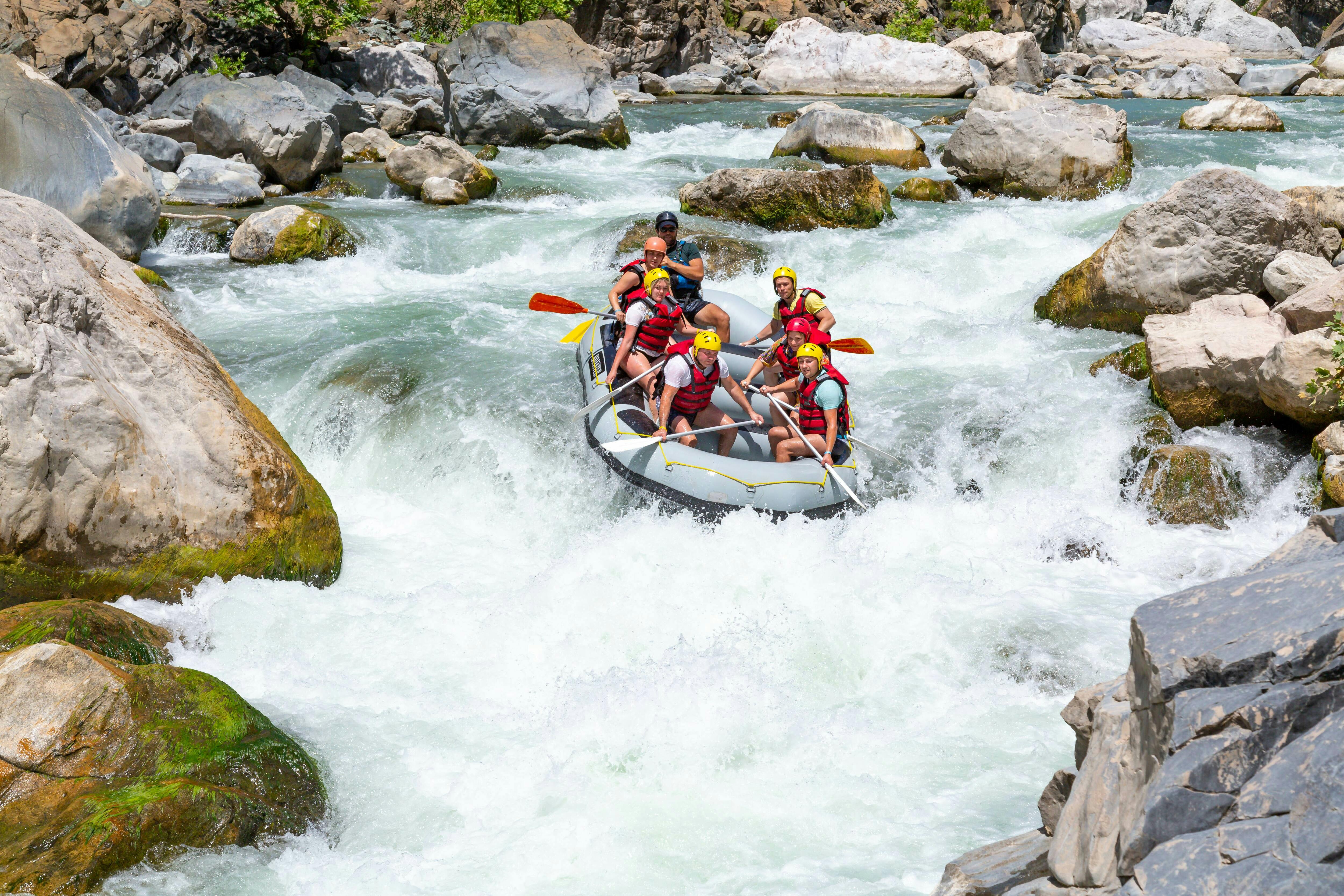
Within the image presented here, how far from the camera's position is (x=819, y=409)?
20.7ft

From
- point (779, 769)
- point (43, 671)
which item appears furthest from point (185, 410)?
point (779, 769)

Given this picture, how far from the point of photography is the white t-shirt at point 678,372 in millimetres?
6301

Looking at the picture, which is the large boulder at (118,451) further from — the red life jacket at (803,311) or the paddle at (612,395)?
the red life jacket at (803,311)

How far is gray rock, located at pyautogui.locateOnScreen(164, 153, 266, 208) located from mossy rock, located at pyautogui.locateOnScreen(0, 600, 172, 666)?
9290mm

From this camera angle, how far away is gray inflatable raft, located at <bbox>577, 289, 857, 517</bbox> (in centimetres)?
587

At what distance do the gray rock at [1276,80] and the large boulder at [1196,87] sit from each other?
0.86 ft

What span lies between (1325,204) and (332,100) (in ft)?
45.5

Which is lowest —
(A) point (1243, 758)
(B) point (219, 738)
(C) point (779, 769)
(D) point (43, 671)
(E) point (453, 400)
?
(E) point (453, 400)

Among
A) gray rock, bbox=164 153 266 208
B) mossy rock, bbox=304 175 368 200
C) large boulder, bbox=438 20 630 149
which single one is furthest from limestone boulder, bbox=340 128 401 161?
gray rock, bbox=164 153 266 208

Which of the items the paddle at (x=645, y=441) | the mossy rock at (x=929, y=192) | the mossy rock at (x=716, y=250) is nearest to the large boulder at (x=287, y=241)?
the mossy rock at (x=716, y=250)

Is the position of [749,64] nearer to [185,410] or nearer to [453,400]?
[453,400]

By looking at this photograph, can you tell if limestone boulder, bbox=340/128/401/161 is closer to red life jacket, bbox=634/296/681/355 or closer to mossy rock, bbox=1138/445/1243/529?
red life jacket, bbox=634/296/681/355

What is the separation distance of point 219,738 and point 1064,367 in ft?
21.9

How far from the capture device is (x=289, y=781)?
3.58 meters
